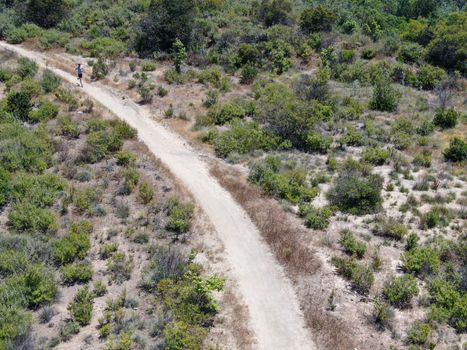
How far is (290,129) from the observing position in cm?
3198

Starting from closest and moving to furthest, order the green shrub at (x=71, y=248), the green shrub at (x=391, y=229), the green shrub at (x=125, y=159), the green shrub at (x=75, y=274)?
the green shrub at (x=75, y=274)
the green shrub at (x=71, y=248)
the green shrub at (x=391, y=229)
the green shrub at (x=125, y=159)

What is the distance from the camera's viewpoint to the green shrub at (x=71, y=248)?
20.2 metres

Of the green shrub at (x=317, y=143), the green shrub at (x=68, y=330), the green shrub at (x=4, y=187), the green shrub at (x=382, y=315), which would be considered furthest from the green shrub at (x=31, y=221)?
the green shrub at (x=317, y=143)

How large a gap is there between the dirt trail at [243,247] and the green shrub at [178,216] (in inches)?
43.6

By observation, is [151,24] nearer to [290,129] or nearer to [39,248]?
[290,129]

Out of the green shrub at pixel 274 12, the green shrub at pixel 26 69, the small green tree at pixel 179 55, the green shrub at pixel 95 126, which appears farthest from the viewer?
the green shrub at pixel 274 12

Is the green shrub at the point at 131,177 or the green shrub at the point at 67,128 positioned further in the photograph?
the green shrub at the point at 67,128

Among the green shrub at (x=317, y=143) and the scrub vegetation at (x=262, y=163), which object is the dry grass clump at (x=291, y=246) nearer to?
the scrub vegetation at (x=262, y=163)

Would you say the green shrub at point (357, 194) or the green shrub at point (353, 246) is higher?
the green shrub at point (357, 194)

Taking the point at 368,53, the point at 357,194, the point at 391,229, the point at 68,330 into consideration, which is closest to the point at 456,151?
the point at 357,194

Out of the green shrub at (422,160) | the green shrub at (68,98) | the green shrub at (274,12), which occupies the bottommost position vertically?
the green shrub at (422,160)

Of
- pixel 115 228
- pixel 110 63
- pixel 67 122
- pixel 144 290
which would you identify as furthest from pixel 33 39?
pixel 144 290

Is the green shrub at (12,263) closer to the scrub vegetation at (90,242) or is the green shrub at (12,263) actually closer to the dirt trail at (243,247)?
the scrub vegetation at (90,242)

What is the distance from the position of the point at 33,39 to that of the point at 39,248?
106 ft
